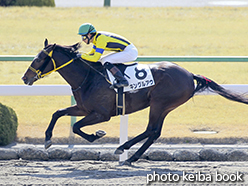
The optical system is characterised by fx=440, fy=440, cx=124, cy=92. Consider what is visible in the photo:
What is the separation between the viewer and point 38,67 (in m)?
5.40

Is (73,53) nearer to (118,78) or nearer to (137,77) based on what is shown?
(118,78)

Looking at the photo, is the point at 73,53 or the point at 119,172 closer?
the point at 119,172

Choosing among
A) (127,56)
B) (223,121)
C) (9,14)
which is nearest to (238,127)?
(223,121)

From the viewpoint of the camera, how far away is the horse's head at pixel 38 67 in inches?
212

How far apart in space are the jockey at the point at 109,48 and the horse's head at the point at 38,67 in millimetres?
429

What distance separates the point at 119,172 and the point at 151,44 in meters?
7.61

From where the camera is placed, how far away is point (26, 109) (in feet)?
26.2

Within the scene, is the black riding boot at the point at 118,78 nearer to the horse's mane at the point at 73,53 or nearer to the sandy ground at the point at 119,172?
the horse's mane at the point at 73,53

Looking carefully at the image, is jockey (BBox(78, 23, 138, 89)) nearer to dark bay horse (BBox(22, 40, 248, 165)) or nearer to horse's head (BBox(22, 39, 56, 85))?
dark bay horse (BBox(22, 40, 248, 165))

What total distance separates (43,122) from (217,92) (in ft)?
10.3

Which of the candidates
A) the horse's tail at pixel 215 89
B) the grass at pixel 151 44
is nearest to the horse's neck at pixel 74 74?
the horse's tail at pixel 215 89

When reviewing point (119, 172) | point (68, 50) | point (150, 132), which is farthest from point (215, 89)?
point (68, 50)

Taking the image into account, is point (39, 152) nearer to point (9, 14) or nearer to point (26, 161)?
point (26, 161)

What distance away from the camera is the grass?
750cm
